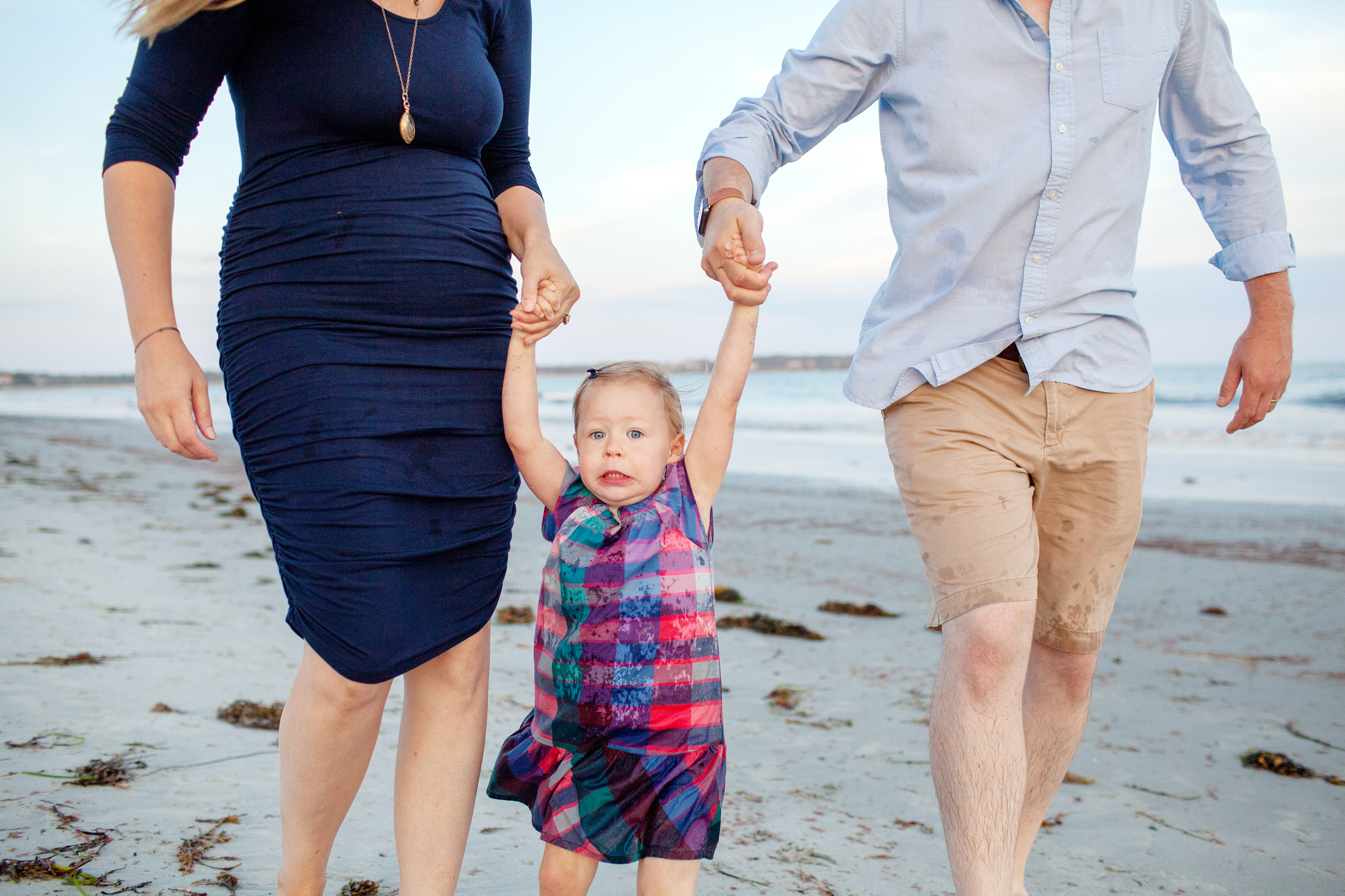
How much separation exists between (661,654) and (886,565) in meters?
4.83

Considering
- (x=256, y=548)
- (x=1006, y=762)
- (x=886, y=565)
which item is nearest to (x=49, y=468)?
(x=256, y=548)

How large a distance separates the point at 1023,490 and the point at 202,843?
1906mm

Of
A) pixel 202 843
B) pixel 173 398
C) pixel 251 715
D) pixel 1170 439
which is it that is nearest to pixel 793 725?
pixel 251 715

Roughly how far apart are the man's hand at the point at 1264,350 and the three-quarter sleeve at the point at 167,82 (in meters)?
2.12

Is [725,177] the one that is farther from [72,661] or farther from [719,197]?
[72,661]

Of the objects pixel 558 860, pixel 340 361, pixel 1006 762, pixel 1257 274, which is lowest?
pixel 558 860

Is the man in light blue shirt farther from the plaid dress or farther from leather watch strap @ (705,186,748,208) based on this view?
the plaid dress

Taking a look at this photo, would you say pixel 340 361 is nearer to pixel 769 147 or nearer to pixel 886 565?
pixel 769 147

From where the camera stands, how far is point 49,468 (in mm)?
9344

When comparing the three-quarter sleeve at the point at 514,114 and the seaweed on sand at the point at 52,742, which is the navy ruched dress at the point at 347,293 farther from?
the seaweed on sand at the point at 52,742

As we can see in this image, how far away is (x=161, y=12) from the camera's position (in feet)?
4.60

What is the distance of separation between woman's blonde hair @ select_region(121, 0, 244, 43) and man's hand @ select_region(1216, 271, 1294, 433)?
7.00ft

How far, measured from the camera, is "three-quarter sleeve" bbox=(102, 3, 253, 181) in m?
1.47

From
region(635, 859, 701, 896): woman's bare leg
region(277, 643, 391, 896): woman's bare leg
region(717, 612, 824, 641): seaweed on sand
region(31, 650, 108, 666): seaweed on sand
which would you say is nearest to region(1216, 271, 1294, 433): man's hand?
region(635, 859, 701, 896): woman's bare leg
